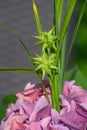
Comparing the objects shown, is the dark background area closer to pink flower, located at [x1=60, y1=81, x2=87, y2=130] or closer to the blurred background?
the blurred background

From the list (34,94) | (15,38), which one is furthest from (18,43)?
(34,94)

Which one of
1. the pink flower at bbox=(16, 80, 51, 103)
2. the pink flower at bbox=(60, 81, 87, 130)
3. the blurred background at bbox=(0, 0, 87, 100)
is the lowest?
the pink flower at bbox=(60, 81, 87, 130)

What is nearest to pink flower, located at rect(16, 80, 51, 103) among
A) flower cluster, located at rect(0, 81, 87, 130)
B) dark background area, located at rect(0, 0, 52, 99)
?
flower cluster, located at rect(0, 81, 87, 130)

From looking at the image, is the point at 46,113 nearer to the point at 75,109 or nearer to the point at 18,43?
the point at 75,109

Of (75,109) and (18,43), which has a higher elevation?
(18,43)

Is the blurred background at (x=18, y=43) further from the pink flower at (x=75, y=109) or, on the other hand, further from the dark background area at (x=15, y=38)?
the pink flower at (x=75, y=109)

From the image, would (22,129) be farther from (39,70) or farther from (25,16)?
(25,16)
